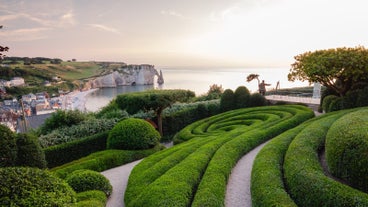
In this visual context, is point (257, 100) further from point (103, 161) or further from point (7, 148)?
point (7, 148)

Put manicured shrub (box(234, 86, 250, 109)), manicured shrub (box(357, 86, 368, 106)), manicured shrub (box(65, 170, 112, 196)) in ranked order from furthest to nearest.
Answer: manicured shrub (box(234, 86, 250, 109)) < manicured shrub (box(357, 86, 368, 106)) < manicured shrub (box(65, 170, 112, 196))

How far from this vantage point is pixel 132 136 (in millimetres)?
16031

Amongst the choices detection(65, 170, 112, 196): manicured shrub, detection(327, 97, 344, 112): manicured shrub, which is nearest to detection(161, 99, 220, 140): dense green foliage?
detection(327, 97, 344, 112): manicured shrub

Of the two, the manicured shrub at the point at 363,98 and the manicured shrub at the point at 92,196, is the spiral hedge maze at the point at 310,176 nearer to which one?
the manicured shrub at the point at 92,196

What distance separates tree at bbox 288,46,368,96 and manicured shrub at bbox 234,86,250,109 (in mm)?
7173

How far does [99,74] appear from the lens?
123 metres

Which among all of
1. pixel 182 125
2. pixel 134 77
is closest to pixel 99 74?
pixel 134 77

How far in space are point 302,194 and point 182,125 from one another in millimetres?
19092

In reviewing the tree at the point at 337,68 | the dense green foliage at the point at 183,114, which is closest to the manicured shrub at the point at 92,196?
the dense green foliage at the point at 183,114

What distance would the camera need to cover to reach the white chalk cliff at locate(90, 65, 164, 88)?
12650 centimetres

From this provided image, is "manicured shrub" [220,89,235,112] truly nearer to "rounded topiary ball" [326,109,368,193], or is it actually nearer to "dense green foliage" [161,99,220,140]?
"dense green foliage" [161,99,220,140]

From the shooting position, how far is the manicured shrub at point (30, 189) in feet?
17.9

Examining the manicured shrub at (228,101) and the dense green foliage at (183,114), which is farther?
the manicured shrub at (228,101)

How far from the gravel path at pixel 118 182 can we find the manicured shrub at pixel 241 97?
14603 mm
